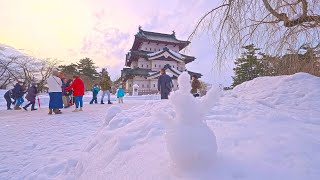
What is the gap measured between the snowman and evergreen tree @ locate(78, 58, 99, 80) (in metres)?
42.9

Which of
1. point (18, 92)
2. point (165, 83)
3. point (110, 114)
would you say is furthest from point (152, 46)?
point (110, 114)

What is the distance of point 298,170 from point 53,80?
8494 mm

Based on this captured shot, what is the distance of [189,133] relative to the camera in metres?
1.62

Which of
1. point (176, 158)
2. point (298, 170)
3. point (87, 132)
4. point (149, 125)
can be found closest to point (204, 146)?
point (176, 158)

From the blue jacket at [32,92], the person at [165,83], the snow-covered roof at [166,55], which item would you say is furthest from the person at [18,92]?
the snow-covered roof at [166,55]

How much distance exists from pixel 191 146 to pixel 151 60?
31.6 metres

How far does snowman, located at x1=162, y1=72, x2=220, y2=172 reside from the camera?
62.9 inches

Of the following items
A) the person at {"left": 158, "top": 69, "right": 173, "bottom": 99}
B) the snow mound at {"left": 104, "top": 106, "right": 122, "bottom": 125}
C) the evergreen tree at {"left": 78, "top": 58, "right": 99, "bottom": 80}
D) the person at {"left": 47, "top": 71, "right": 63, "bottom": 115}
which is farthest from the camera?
the evergreen tree at {"left": 78, "top": 58, "right": 99, "bottom": 80}

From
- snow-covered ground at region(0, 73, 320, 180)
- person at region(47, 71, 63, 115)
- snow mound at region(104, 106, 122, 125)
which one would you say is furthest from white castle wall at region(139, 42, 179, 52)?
snow mound at region(104, 106, 122, 125)

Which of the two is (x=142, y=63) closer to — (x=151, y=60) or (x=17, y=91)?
(x=151, y=60)

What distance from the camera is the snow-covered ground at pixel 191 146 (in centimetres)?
160

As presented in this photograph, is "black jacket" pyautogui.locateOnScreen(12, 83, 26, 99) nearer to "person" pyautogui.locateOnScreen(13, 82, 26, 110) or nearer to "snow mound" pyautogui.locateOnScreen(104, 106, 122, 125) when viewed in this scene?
"person" pyautogui.locateOnScreen(13, 82, 26, 110)

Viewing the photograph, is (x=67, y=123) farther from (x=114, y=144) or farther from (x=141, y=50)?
(x=141, y=50)

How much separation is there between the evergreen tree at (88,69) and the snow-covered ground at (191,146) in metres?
38.5
